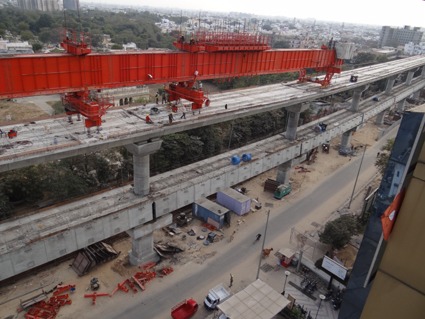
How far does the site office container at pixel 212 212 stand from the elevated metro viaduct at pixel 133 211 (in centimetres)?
332

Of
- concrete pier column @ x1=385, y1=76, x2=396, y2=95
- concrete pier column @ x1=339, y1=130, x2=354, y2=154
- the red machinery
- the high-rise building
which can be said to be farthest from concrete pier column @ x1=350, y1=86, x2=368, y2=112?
the high-rise building

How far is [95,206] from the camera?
2489 centimetres

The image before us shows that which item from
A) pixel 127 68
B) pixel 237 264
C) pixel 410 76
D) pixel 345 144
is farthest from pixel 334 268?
pixel 410 76

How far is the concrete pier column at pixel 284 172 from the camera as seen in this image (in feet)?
132

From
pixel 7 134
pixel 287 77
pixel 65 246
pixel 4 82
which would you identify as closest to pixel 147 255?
pixel 65 246

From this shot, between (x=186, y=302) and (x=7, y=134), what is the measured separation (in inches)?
660

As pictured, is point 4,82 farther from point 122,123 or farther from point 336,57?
point 336,57

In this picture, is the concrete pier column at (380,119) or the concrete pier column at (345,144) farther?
Result: the concrete pier column at (380,119)

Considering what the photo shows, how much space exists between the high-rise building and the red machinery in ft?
65.9

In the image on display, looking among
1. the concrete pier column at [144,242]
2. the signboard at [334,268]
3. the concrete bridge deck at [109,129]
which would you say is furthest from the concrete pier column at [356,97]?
the concrete pier column at [144,242]

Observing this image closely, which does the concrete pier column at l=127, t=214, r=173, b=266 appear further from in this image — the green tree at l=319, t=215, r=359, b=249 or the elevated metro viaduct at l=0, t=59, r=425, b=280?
the green tree at l=319, t=215, r=359, b=249

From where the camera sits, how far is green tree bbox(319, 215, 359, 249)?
28.9 m

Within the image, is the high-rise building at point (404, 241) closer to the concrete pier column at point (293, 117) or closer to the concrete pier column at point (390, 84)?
the concrete pier column at point (293, 117)

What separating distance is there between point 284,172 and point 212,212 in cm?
1213
